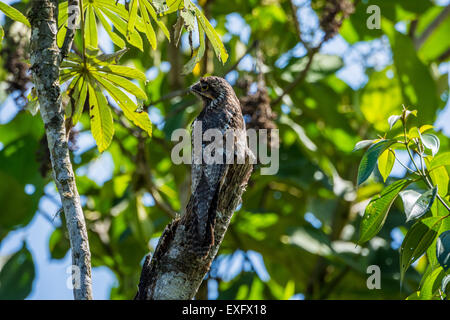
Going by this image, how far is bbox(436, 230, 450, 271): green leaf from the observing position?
2.32 metres

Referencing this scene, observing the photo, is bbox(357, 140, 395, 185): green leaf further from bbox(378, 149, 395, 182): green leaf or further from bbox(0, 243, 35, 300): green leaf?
bbox(0, 243, 35, 300): green leaf

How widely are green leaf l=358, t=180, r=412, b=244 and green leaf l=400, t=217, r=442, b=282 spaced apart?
13 cm

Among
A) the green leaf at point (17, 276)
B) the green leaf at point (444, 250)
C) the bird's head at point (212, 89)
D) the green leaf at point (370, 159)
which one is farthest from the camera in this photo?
the green leaf at point (17, 276)

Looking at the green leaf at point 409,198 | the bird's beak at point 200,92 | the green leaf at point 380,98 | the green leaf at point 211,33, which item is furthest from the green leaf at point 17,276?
the green leaf at point 409,198

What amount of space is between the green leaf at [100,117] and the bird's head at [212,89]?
1.58 feet

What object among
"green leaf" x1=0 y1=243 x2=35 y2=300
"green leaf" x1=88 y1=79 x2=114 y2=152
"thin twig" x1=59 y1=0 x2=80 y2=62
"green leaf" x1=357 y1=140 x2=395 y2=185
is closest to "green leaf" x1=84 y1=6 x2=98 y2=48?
"thin twig" x1=59 y1=0 x2=80 y2=62

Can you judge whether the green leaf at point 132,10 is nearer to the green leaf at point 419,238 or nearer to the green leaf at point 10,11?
the green leaf at point 10,11

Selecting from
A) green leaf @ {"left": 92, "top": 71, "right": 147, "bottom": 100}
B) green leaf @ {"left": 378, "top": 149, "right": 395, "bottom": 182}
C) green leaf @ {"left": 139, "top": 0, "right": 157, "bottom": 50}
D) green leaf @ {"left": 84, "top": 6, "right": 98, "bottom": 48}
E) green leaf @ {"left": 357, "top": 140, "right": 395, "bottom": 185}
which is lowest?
green leaf @ {"left": 357, "top": 140, "right": 395, "bottom": 185}

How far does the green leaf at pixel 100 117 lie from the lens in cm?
295

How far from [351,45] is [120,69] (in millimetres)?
3829

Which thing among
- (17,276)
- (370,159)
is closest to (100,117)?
(370,159)

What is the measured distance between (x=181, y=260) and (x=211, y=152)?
0.49 meters
